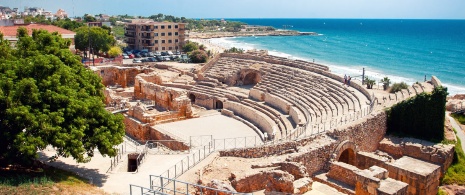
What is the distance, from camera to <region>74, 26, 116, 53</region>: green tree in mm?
62062

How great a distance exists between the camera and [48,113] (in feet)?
53.2

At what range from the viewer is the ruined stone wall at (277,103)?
32603 millimetres

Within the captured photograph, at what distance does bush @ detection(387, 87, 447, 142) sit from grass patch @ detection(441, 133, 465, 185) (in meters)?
1.36

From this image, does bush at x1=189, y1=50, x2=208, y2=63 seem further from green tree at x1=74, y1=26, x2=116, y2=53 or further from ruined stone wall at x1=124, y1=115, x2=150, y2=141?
ruined stone wall at x1=124, y1=115, x2=150, y2=141

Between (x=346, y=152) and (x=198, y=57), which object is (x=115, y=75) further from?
(x=346, y=152)

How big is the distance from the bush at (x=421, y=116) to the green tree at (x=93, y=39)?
4745 centimetres

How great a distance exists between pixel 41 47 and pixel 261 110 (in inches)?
736

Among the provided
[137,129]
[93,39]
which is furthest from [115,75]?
[93,39]

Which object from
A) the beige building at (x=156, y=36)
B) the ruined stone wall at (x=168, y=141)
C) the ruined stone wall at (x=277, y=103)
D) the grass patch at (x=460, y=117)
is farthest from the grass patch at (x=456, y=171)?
the beige building at (x=156, y=36)

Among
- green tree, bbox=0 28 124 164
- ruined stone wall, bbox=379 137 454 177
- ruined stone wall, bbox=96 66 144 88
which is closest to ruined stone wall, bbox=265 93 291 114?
ruined stone wall, bbox=379 137 454 177

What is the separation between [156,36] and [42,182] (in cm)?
6442

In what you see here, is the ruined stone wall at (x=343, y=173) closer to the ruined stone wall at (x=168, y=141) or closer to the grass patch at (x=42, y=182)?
the ruined stone wall at (x=168, y=141)

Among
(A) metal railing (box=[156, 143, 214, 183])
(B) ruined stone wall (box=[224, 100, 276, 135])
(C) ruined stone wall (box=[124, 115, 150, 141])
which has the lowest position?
(C) ruined stone wall (box=[124, 115, 150, 141])

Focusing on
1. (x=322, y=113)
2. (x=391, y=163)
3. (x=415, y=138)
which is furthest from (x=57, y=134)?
(x=415, y=138)
